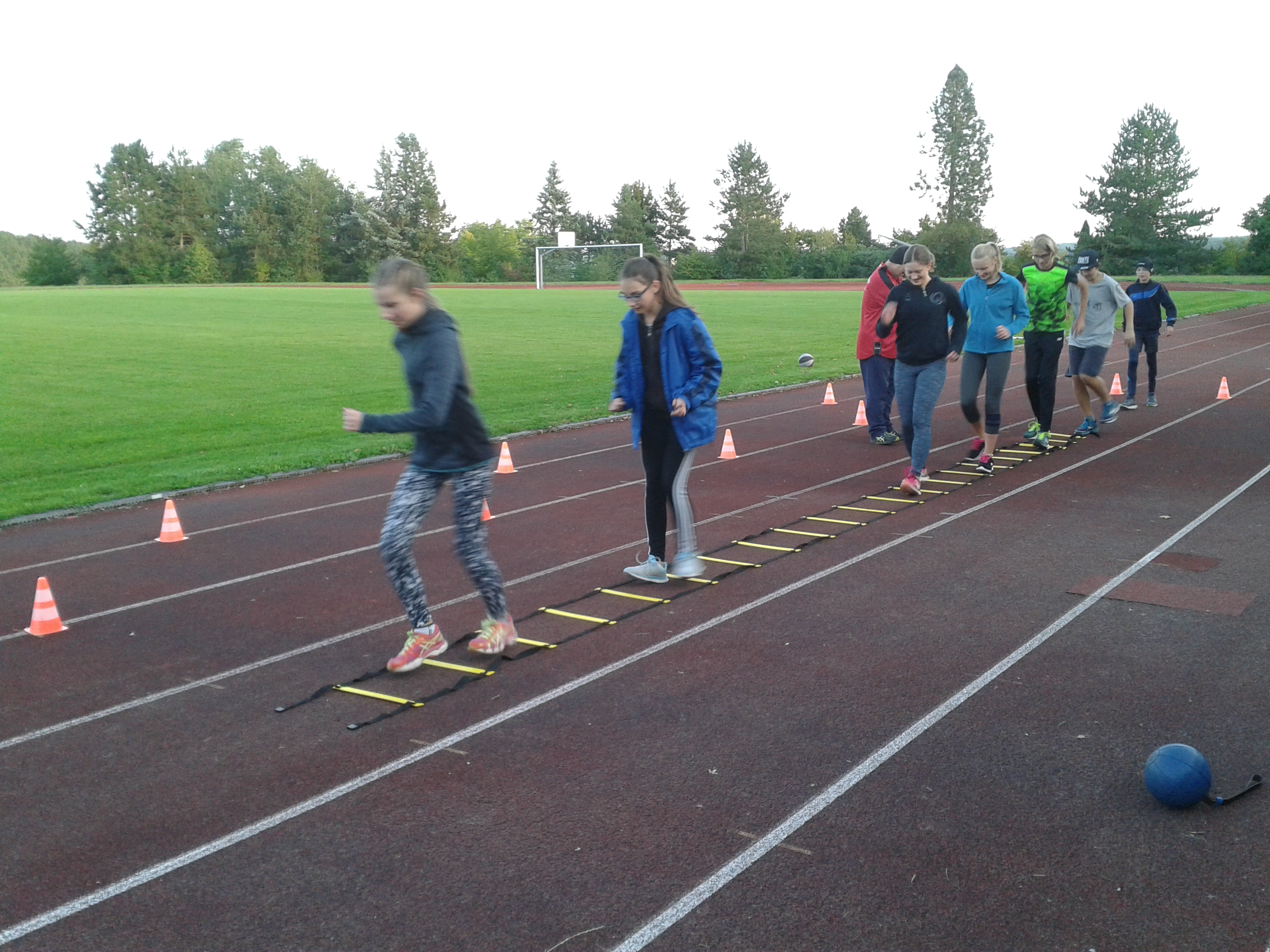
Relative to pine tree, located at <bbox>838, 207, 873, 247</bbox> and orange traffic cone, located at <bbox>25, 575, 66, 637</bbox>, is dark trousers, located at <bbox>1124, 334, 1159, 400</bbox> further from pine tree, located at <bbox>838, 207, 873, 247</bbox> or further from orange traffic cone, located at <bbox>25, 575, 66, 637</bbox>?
pine tree, located at <bbox>838, 207, 873, 247</bbox>

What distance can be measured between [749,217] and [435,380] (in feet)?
327

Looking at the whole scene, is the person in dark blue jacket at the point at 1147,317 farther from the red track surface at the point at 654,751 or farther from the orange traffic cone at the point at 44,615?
the orange traffic cone at the point at 44,615

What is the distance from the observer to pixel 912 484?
1010 centimetres

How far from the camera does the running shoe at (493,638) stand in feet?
20.1

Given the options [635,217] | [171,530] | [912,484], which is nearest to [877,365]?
[912,484]

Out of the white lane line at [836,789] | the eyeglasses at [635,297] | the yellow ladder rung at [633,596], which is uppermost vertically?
the eyeglasses at [635,297]

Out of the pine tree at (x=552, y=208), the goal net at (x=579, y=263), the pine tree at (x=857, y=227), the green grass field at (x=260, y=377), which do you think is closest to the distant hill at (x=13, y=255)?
the pine tree at (x=552, y=208)

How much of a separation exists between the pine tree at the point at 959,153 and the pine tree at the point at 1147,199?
8393mm

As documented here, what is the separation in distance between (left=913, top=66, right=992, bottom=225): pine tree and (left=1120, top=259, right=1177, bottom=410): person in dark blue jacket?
8017 cm

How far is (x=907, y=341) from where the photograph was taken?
990cm

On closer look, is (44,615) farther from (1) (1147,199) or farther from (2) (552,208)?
(2) (552,208)

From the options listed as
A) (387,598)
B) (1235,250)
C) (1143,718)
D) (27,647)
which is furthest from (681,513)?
(1235,250)

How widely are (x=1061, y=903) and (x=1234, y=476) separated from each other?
8604 mm

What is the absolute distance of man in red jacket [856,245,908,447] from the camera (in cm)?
1284
